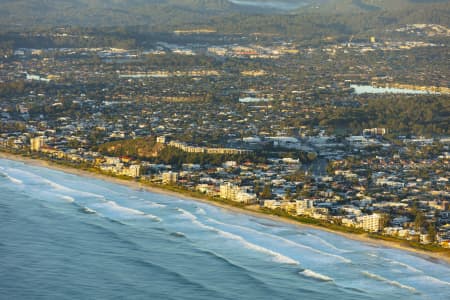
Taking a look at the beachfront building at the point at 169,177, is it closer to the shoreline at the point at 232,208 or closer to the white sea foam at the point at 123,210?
the shoreline at the point at 232,208

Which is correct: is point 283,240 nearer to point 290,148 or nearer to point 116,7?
point 290,148

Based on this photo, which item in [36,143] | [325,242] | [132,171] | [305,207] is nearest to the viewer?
[325,242]

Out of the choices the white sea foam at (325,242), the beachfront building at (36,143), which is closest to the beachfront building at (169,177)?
the beachfront building at (36,143)

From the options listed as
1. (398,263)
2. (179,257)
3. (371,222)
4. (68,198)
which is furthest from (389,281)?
(68,198)

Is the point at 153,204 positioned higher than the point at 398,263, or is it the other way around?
the point at 398,263

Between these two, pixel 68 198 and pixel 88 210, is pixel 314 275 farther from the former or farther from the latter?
pixel 68 198

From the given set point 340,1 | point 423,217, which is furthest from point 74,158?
point 340,1

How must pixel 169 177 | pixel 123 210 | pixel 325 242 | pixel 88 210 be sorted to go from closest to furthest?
pixel 325 242, pixel 88 210, pixel 123 210, pixel 169 177
